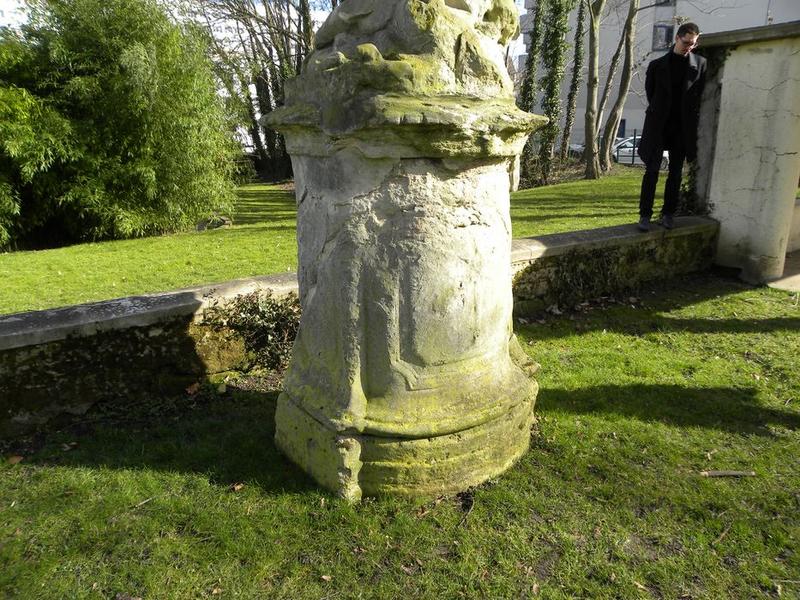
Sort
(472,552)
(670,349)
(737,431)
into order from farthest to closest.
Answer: (670,349) → (737,431) → (472,552)

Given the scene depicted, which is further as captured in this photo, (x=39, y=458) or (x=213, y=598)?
(x=39, y=458)

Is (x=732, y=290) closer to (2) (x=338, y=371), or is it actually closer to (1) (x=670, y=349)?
(1) (x=670, y=349)

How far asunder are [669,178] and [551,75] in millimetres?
14040

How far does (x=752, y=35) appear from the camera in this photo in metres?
5.59

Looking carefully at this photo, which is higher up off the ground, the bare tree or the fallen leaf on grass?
the bare tree

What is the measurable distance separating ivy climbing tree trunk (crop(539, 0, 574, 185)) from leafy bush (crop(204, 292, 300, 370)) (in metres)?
15.9

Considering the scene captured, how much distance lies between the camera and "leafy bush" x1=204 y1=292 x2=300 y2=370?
160 inches

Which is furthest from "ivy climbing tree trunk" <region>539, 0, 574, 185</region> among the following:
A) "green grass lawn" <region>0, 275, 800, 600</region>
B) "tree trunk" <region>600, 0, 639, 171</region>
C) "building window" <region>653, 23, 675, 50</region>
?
"green grass lawn" <region>0, 275, 800, 600</region>

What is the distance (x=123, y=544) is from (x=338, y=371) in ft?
3.93

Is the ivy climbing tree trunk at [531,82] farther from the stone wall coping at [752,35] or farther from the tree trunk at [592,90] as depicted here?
the stone wall coping at [752,35]

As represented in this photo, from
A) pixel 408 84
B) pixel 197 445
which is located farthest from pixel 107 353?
pixel 408 84

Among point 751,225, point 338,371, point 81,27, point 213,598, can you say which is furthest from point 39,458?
point 81,27

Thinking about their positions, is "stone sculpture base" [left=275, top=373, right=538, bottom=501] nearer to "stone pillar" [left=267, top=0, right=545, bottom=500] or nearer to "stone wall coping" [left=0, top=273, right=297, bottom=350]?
"stone pillar" [left=267, top=0, right=545, bottom=500]

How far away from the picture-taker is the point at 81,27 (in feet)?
37.6
